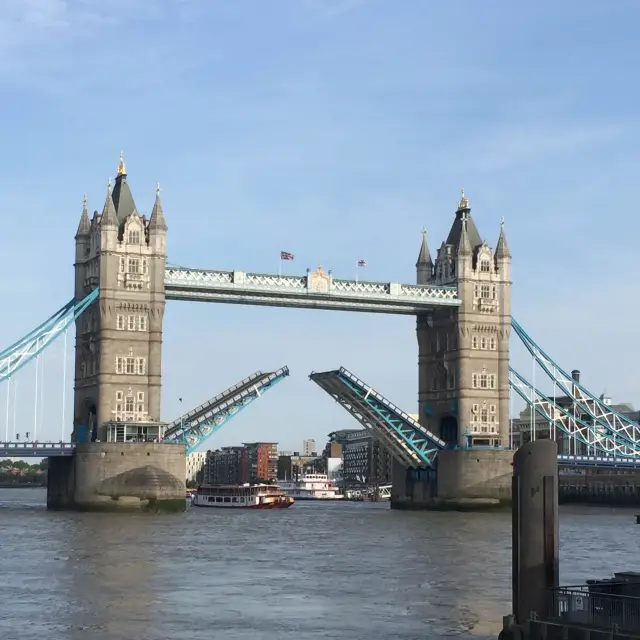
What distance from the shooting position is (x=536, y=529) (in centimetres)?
2686

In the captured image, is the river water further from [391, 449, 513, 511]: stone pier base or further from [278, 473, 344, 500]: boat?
[278, 473, 344, 500]: boat

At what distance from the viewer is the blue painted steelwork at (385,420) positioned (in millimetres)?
92188

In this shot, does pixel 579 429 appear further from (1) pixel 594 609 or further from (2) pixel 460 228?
(1) pixel 594 609

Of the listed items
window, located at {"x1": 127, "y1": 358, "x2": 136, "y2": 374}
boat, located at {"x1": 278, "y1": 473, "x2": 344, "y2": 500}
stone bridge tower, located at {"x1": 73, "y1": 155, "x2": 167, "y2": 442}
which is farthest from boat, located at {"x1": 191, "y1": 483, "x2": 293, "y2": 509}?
boat, located at {"x1": 278, "y1": 473, "x2": 344, "y2": 500}

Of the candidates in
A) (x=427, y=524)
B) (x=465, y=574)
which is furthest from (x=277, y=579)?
(x=427, y=524)

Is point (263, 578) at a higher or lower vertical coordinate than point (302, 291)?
lower

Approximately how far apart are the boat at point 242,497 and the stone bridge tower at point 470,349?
14.4m

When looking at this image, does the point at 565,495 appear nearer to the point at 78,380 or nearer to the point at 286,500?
the point at 286,500

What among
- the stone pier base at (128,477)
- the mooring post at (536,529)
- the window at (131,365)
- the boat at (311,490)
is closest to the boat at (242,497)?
the stone pier base at (128,477)

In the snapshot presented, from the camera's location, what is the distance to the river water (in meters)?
31.5

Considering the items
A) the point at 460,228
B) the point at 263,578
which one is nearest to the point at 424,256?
the point at 460,228

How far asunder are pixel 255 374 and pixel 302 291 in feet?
19.8

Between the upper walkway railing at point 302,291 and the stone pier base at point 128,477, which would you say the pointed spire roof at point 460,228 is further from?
the stone pier base at point 128,477

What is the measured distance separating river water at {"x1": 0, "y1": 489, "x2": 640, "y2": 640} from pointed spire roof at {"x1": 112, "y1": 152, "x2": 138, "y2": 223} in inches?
921
